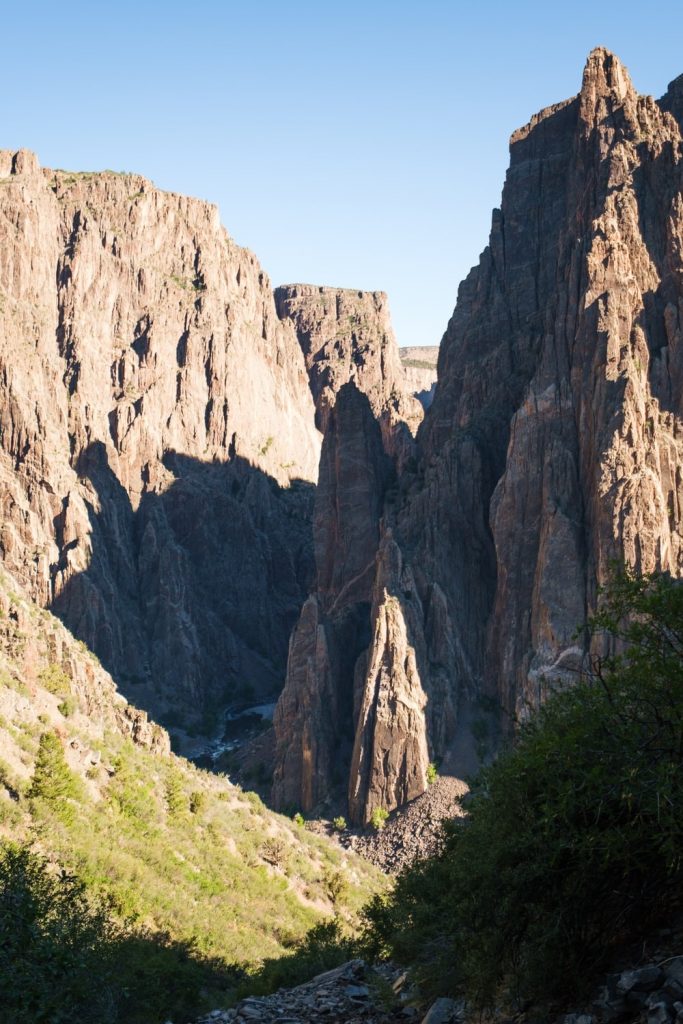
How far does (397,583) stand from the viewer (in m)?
88.0

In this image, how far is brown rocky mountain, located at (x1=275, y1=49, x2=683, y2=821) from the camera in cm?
7512

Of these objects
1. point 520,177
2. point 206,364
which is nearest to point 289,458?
point 206,364

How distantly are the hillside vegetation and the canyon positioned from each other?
46.6 ft

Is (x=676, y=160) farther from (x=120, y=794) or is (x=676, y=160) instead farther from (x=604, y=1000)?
A: (x=604, y=1000)

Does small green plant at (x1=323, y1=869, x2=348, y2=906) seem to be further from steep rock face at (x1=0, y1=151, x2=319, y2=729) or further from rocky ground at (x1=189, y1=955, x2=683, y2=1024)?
steep rock face at (x1=0, y1=151, x2=319, y2=729)

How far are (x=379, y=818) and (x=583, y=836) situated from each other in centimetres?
6408

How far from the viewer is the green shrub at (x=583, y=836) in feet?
51.6

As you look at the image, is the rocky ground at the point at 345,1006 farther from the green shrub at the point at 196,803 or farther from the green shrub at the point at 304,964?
the green shrub at the point at 196,803

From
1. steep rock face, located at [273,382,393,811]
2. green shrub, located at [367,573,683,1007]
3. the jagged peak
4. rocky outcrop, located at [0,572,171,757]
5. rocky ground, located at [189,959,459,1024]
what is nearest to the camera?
green shrub, located at [367,573,683,1007]

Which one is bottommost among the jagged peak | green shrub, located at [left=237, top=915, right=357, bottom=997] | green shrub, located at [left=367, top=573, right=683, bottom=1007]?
green shrub, located at [left=237, top=915, right=357, bottom=997]

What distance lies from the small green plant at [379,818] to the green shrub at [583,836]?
58.1 m

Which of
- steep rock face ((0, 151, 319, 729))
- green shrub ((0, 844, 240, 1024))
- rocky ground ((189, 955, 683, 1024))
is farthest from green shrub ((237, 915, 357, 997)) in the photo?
steep rock face ((0, 151, 319, 729))

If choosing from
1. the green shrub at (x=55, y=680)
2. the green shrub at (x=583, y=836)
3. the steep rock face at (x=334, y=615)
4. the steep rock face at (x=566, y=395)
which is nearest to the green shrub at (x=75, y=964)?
the green shrub at (x=583, y=836)

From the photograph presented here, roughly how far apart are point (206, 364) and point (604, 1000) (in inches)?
5995
